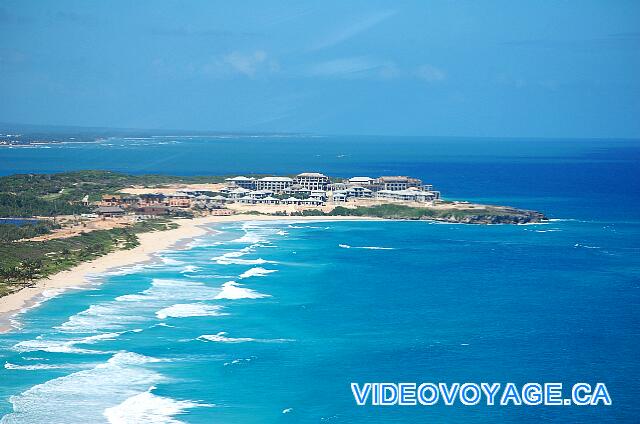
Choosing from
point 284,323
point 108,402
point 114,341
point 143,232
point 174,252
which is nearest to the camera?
point 108,402

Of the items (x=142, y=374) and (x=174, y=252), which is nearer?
(x=142, y=374)

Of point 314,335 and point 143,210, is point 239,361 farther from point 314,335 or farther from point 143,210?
point 143,210

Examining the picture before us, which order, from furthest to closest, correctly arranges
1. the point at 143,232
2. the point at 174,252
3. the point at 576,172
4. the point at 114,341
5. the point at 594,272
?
the point at 576,172
the point at 143,232
the point at 174,252
the point at 594,272
the point at 114,341

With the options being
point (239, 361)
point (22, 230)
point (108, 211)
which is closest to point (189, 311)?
point (239, 361)

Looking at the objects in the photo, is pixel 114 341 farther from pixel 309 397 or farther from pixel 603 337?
pixel 603 337

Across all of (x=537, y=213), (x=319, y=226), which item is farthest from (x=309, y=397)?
(x=537, y=213)

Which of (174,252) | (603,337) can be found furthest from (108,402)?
(174,252)

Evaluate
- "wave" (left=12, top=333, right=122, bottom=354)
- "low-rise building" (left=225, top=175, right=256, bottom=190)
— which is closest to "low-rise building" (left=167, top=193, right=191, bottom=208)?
"low-rise building" (left=225, top=175, right=256, bottom=190)
